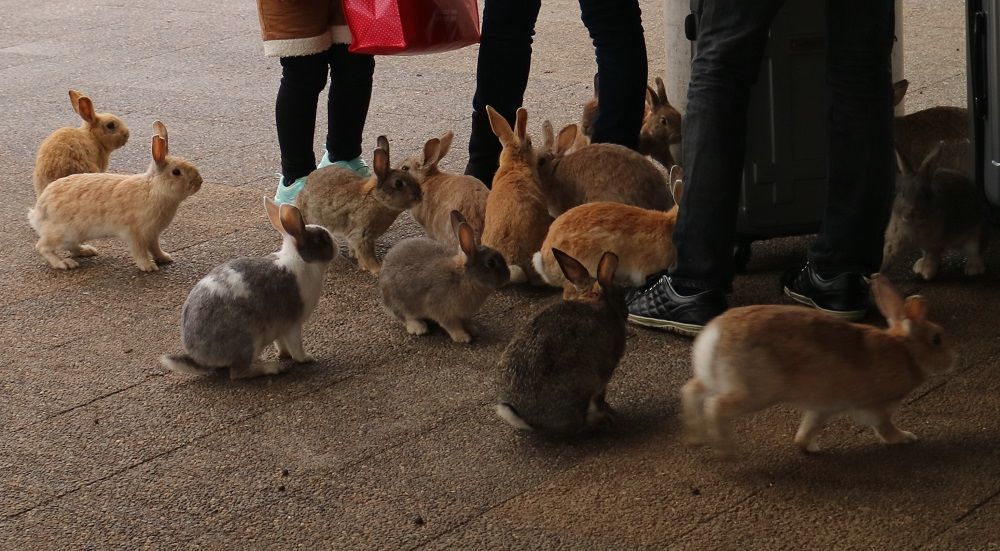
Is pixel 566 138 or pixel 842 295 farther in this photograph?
pixel 566 138

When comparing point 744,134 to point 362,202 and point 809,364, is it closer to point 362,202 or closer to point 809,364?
point 809,364

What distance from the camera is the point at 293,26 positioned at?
5.11 meters

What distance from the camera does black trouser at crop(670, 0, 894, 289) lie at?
3885mm

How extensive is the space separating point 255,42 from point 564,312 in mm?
6554

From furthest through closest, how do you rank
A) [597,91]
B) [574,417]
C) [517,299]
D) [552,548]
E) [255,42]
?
[255,42] < [597,91] < [517,299] < [574,417] < [552,548]

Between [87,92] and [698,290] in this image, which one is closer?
[698,290]

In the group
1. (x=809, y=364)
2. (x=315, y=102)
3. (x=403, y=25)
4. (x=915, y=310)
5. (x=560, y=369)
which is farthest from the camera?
(x=315, y=102)

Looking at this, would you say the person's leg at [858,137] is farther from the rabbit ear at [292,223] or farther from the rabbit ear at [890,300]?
the rabbit ear at [292,223]

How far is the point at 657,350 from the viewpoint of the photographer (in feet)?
13.5

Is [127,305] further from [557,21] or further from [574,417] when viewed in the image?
[557,21]

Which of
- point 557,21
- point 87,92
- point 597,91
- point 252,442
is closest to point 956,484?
point 252,442

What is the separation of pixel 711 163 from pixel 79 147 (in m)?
3.14

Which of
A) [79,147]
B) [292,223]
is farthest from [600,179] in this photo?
[79,147]

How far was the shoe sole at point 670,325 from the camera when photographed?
4129mm
